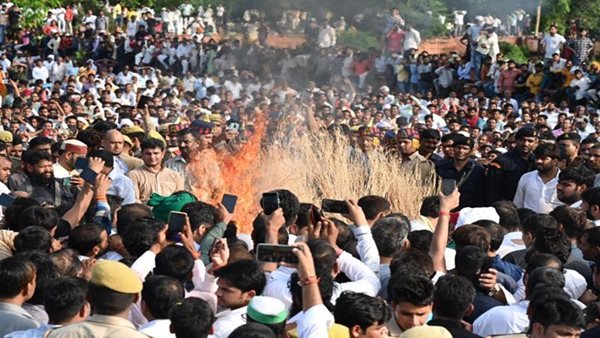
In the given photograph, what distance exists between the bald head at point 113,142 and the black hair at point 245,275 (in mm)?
4977

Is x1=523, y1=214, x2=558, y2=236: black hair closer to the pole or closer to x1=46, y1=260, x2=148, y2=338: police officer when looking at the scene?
x1=46, y1=260, x2=148, y2=338: police officer

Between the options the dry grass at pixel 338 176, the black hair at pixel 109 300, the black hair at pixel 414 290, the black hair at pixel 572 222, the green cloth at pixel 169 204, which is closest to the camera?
the black hair at pixel 109 300

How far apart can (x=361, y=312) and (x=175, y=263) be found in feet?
4.57

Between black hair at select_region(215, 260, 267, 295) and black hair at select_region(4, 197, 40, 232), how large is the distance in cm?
233

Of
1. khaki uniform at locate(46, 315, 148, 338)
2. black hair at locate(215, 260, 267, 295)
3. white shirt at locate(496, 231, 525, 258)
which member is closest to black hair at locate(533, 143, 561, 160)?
white shirt at locate(496, 231, 525, 258)

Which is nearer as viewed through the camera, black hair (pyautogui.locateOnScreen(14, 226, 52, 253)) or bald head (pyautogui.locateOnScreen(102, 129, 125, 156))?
black hair (pyautogui.locateOnScreen(14, 226, 52, 253))

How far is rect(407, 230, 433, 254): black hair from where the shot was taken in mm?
7508

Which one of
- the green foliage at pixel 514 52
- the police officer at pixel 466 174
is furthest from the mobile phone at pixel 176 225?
→ the green foliage at pixel 514 52

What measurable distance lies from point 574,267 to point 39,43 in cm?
2747

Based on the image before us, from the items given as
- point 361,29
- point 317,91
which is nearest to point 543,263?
point 317,91

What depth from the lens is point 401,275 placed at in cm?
593

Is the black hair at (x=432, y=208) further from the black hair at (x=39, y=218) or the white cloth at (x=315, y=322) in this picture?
the white cloth at (x=315, y=322)

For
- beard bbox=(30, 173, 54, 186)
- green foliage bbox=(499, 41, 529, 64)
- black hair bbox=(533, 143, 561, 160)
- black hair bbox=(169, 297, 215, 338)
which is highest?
black hair bbox=(169, 297, 215, 338)

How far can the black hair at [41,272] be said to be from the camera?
6375 mm
